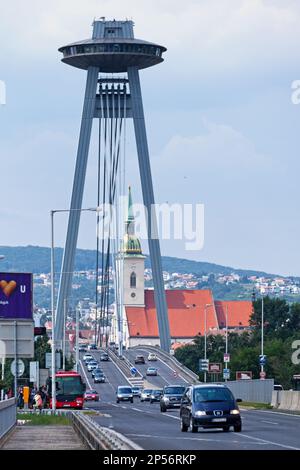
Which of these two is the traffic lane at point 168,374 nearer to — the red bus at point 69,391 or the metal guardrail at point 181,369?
the metal guardrail at point 181,369

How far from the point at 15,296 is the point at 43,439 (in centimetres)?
1700

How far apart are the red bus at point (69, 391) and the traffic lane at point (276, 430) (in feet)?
95.9

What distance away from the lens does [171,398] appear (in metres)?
77.6

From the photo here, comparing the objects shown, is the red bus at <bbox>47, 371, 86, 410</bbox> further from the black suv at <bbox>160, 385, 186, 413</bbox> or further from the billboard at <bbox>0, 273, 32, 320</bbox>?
the billboard at <bbox>0, 273, 32, 320</bbox>

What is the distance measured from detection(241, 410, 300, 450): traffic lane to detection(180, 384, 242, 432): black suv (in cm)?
56

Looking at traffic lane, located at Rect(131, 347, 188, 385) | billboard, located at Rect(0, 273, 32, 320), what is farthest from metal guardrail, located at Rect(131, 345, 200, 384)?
billboard, located at Rect(0, 273, 32, 320)

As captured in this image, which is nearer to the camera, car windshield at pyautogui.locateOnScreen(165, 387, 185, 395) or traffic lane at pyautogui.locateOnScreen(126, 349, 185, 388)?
car windshield at pyautogui.locateOnScreen(165, 387, 185, 395)

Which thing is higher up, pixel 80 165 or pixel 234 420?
pixel 80 165

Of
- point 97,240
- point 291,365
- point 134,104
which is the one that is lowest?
point 291,365

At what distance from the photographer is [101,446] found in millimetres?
29203

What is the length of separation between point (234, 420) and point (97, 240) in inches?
5725

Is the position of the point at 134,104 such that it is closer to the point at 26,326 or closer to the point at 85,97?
the point at 85,97

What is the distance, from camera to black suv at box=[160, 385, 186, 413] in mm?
75231
